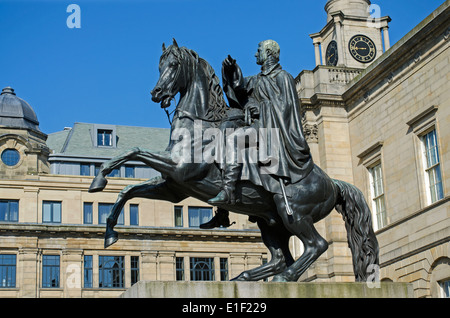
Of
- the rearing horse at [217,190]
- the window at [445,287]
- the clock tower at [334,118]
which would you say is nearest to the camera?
the rearing horse at [217,190]

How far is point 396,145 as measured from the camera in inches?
1281

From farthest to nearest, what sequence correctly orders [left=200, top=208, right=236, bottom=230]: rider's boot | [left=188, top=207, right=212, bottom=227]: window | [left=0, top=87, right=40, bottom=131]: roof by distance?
[left=188, top=207, right=212, bottom=227]: window, [left=0, top=87, right=40, bottom=131]: roof, [left=200, top=208, right=236, bottom=230]: rider's boot

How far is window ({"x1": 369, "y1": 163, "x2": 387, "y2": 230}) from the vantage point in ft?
111

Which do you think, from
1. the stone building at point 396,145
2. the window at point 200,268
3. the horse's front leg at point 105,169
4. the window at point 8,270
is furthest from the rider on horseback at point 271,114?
the window at point 200,268

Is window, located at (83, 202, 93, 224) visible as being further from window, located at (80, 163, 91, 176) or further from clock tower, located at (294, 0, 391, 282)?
clock tower, located at (294, 0, 391, 282)

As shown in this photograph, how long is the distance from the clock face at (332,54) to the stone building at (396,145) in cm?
564

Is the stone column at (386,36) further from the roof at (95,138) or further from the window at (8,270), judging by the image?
the window at (8,270)

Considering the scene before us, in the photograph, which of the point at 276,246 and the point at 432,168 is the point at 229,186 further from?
the point at 432,168

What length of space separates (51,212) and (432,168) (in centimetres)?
3689

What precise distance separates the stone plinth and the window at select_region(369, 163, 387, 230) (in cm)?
2435

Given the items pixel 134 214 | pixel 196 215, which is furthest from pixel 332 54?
A: pixel 134 214

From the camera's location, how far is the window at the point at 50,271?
57812 mm

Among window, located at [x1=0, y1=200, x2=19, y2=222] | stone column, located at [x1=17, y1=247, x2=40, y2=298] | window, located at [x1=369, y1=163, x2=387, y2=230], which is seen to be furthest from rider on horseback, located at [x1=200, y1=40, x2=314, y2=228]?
window, located at [x1=0, y1=200, x2=19, y2=222]

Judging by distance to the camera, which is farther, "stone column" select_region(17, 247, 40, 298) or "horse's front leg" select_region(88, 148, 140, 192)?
"stone column" select_region(17, 247, 40, 298)
